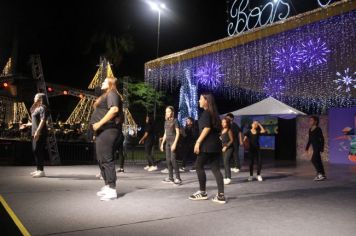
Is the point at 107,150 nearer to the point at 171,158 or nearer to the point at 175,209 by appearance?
the point at 175,209

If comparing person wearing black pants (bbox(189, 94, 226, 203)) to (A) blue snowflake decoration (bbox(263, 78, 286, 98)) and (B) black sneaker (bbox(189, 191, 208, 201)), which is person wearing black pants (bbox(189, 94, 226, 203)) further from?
(A) blue snowflake decoration (bbox(263, 78, 286, 98))

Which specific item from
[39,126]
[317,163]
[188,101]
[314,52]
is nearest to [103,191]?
[39,126]

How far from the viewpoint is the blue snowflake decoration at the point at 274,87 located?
20422mm

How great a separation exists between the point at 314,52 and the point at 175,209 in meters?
13.4

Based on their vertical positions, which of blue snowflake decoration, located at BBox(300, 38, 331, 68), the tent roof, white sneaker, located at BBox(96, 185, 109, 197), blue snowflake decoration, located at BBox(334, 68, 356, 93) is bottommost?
white sneaker, located at BBox(96, 185, 109, 197)

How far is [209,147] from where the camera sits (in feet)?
20.9

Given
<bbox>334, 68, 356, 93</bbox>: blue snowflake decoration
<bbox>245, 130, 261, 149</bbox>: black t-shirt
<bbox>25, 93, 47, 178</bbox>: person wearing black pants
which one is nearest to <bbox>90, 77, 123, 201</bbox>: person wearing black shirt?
<bbox>25, 93, 47, 178</bbox>: person wearing black pants

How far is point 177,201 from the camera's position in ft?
20.9

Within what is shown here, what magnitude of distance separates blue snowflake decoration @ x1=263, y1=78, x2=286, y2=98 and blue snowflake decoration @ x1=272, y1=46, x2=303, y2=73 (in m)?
1.10

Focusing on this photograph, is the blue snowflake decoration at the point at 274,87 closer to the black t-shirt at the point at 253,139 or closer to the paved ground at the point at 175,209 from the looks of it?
the black t-shirt at the point at 253,139

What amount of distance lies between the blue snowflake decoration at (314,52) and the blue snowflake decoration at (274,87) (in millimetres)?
2631

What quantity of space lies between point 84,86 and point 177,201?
78.6 feet

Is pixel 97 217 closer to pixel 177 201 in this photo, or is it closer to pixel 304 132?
pixel 177 201

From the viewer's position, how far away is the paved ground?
15.1 ft
